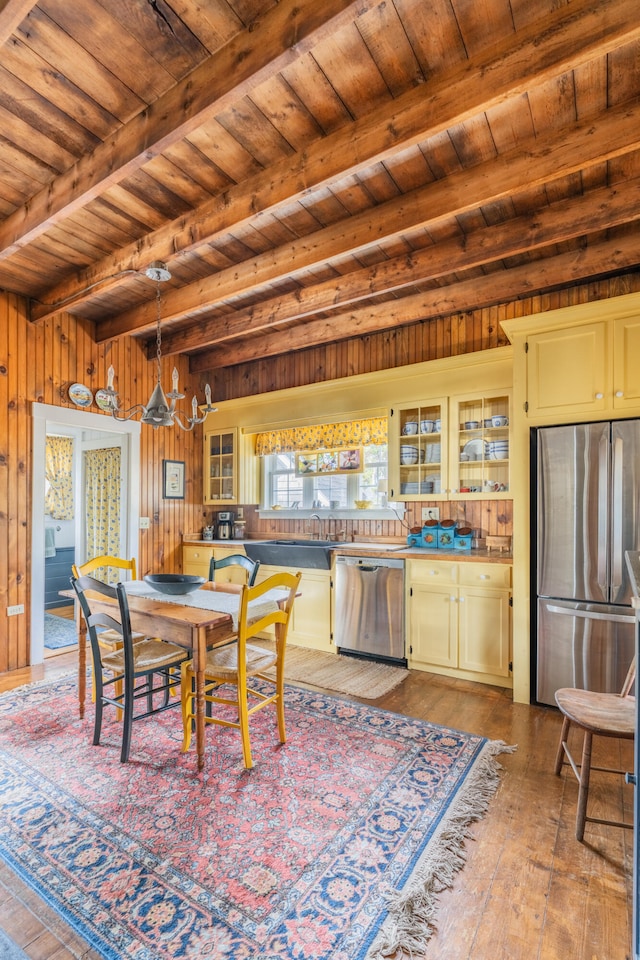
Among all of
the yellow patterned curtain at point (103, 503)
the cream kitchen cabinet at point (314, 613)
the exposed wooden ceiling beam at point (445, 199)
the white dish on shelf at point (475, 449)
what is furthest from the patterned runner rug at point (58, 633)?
the white dish on shelf at point (475, 449)

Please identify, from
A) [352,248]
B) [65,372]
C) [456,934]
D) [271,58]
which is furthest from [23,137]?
[456,934]

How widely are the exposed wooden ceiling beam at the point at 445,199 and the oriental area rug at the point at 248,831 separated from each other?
2.81 metres

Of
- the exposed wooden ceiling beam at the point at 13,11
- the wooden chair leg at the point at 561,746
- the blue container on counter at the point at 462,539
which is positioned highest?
the exposed wooden ceiling beam at the point at 13,11

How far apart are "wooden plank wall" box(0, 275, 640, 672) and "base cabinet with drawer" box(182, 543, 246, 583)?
0.14 meters

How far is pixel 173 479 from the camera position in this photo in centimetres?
539

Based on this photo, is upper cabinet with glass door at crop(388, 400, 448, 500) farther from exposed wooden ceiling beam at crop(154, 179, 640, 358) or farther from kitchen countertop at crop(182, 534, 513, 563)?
exposed wooden ceiling beam at crop(154, 179, 640, 358)

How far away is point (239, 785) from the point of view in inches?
87.7

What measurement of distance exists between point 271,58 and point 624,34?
1159 mm

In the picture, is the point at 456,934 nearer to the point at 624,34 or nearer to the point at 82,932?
the point at 82,932

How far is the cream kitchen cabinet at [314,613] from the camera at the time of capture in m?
4.21

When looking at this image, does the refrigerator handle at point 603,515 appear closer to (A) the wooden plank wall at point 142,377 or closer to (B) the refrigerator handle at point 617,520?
(B) the refrigerator handle at point 617,520

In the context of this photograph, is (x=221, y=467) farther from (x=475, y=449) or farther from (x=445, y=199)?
(x=445, y=199)

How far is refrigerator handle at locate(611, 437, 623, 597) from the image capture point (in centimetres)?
282

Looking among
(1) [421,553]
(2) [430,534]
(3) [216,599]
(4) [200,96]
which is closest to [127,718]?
(3) [216,599]
